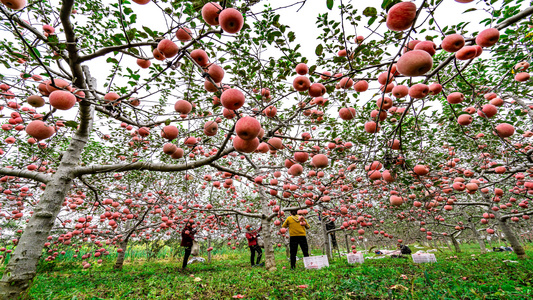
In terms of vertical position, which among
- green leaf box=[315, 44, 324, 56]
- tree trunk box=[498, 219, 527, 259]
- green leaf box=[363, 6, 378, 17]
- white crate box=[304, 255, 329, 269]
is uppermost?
green leaf box=[315, 44, 324, 56]

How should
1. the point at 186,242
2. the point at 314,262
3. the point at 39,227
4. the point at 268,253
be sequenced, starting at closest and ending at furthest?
the point at 39,227 → the point at 314,262 → the point at 268,253 → the point at 186,242

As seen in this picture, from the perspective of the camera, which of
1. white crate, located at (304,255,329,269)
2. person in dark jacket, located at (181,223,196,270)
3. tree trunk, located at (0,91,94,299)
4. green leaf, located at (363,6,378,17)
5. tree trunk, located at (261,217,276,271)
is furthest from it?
person in dark jacket, located at (181,223,196,270)

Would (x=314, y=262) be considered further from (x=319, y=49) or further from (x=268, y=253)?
(x=319, y=49)

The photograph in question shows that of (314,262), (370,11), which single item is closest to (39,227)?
(370,11)

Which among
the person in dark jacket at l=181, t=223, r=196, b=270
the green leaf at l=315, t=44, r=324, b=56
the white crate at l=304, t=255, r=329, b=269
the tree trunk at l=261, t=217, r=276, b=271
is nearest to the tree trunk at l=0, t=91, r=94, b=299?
the green leaf at l=315, t=44, r=324, b=56

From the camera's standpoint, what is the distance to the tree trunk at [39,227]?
272 cm

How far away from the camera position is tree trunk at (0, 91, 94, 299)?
2719mm

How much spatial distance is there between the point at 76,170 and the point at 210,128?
8.79ft

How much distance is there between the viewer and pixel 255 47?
2912 millimetres

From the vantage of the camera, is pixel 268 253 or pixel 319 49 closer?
pixel 319 49

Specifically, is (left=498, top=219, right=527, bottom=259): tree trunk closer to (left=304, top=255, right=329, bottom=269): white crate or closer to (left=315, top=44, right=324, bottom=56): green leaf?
(left=304, top=255, right=329, bottom=269): white crate

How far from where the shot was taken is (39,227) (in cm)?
302

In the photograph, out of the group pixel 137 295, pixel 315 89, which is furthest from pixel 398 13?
pixel 137 295

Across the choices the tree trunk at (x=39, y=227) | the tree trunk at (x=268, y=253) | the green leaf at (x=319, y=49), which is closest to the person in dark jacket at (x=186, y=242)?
the tree trunk at (x=268, y=253)
